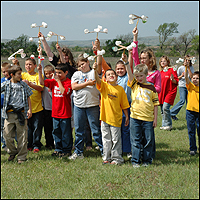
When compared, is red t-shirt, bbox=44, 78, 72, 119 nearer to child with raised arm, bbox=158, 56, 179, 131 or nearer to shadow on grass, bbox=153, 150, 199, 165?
shadow on grass, bbox=153, 150, 199, 165

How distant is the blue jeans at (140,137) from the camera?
454 cm

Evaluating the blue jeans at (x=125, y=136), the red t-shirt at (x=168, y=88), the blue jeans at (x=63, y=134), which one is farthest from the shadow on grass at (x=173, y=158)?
the red t-shirt at (x=168, y=88)

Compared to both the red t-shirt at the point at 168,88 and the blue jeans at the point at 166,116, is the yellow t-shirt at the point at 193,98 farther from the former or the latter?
the red t-shirt at the point at 168,88

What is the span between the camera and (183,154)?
5.42 meters

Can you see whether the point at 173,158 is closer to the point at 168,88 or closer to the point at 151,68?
the point at 151,68

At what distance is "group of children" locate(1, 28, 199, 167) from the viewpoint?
15.1ft

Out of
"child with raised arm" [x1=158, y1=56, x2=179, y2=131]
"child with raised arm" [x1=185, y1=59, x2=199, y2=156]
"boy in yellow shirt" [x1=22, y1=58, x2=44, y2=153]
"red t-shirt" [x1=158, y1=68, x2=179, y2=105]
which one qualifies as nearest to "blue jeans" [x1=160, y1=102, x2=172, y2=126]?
"child with raised arm" [x1=158, y1=56, x2=179, y2=131]

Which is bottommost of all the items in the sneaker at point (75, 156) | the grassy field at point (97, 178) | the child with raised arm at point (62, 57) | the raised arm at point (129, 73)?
the grassy field at point (97, 178)

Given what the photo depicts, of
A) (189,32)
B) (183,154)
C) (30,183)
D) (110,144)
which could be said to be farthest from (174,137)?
(189,32)

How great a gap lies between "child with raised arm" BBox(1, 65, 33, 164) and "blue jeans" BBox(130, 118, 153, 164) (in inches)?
82.7

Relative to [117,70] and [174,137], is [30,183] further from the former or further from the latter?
[174,137]

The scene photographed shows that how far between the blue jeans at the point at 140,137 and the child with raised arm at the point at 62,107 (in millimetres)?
1477

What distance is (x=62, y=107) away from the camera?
5.25 metres

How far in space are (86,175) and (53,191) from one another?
27.7 inches
